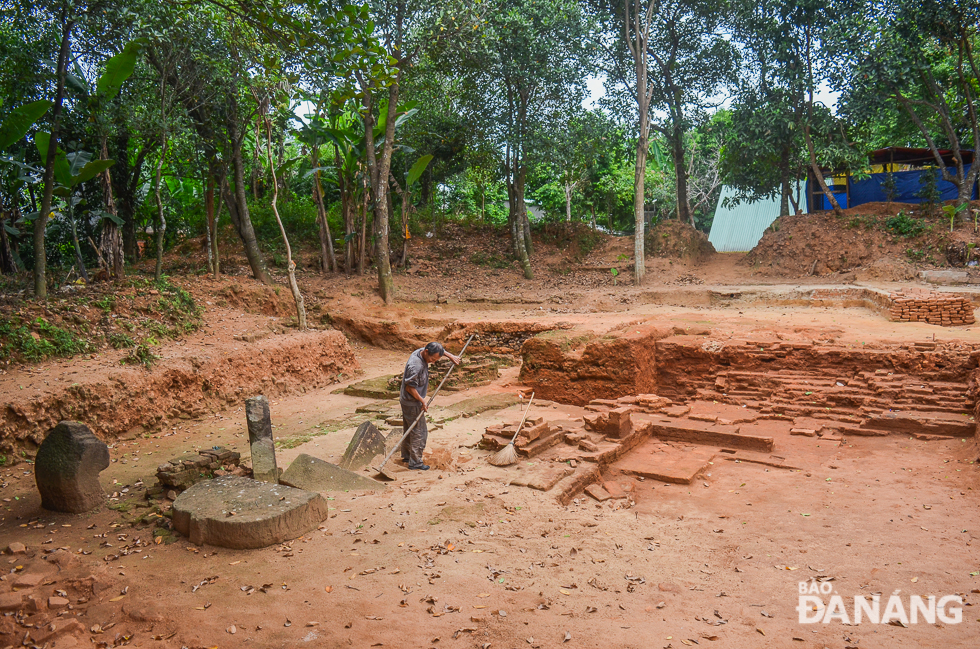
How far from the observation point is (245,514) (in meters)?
4.92

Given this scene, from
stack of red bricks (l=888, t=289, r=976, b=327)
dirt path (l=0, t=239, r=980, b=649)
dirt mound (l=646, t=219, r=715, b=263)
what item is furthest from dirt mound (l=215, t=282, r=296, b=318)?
stack of red bricks (l=888, t=289, r=976, b=327)

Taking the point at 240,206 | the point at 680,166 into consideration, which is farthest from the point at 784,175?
the point at 240,206

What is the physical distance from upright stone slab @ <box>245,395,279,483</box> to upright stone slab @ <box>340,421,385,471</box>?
82 centimetres

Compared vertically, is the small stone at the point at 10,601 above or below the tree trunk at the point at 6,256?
below

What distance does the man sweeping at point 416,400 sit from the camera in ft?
22.8

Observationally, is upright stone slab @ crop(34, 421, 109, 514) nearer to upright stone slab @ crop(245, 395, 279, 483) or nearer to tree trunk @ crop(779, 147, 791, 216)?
upright stone slab @ crop(245, 395, 279, 483)

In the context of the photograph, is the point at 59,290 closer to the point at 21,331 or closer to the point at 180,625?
the point at 21,331

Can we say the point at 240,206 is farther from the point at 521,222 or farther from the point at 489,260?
the point at 489,260

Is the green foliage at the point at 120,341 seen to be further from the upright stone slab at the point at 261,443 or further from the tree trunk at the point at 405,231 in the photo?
the tree trunk at the point at 405,231

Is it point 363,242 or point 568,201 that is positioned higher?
point 568,201

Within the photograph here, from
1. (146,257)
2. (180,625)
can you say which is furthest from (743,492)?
(146,257)

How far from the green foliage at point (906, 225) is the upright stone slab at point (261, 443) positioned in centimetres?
1919

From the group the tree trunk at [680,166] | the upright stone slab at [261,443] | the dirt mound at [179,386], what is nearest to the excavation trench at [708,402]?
the upright stone slab at [261,443]

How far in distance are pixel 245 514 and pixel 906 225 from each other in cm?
2016
